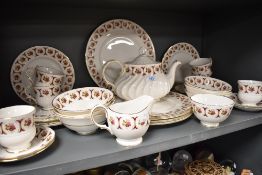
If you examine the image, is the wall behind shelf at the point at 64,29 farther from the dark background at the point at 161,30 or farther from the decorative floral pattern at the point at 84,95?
the decorative floral pattern at the point at 84,95

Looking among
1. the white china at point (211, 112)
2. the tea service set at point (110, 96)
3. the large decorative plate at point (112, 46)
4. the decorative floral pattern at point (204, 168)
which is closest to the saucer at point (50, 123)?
the tea service set at point (110, 96)

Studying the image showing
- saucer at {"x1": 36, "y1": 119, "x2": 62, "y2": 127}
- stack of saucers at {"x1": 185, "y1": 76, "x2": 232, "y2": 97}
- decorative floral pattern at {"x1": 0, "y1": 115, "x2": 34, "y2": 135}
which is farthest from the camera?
stack of saucers at {"x1": 185, "y1": 76, "x2": 232, "y2": 97}

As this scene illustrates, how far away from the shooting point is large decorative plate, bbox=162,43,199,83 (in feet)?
2.87

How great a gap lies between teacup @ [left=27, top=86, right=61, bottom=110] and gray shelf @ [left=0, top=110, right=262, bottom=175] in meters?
0.08

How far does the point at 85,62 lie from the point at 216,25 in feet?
1.60

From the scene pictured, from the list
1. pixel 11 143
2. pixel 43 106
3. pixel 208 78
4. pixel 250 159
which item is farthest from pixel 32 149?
pixel 250 159

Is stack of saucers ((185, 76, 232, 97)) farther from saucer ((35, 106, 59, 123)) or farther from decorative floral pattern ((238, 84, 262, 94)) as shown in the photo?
saucer ((35, 106, 59, 123))

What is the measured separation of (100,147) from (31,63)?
32 cm

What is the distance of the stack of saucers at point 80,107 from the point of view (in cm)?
52

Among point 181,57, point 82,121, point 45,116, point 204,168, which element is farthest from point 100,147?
point 181,57

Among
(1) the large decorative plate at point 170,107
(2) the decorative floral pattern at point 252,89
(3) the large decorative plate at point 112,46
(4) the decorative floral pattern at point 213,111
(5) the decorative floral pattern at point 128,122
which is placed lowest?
(1) the large decorative plate at point 170,107

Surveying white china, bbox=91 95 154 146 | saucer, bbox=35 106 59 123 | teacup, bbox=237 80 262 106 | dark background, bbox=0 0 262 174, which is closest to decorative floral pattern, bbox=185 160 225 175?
dark background, bbox=0 0 262 174

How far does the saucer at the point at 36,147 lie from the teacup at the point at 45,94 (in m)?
0.09

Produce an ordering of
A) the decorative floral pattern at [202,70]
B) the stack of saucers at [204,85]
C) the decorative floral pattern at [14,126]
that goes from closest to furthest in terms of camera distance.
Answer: the decorative floral pattern at [14,126], the stack of saucers at [204,85], the decorative floral pattern at [202,70]
